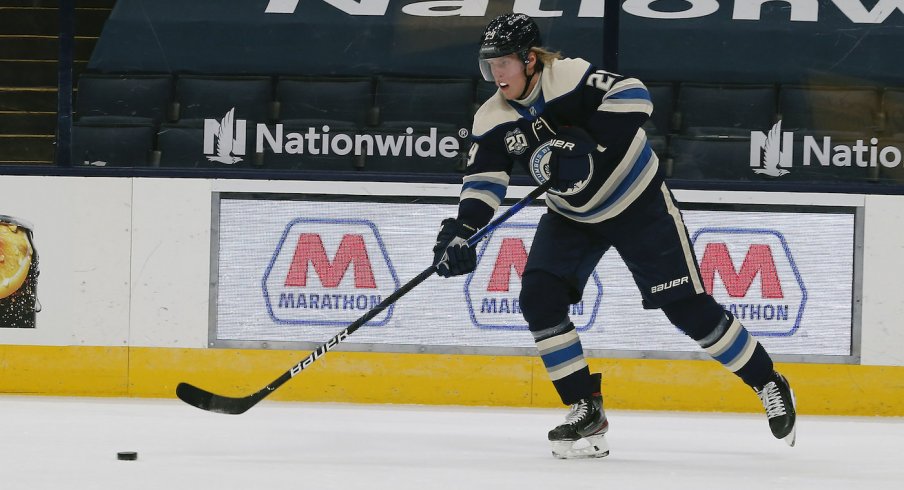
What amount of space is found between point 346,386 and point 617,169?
156 cm

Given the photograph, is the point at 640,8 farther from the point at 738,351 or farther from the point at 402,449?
the point at 402,449

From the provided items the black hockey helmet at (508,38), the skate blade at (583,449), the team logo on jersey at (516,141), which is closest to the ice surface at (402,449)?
the skate blade at (583,449)

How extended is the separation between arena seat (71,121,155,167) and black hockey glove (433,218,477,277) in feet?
5.63

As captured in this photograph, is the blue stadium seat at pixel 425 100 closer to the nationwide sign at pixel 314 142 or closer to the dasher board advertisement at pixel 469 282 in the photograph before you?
the nationwide sign at pixel 314 142

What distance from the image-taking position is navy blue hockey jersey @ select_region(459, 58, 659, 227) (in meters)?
3.37

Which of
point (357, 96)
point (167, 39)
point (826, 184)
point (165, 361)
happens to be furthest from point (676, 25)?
point (165, 361)

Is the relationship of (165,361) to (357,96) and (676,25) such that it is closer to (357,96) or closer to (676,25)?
(357,96)

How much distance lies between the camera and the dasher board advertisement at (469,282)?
→ 15.0 ft

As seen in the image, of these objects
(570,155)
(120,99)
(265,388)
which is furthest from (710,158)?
(120,99)

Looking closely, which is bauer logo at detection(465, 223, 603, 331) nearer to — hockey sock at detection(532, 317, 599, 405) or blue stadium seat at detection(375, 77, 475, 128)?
blue stadium seat at detection(375, 77, 475, 128)

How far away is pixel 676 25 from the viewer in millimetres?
4797

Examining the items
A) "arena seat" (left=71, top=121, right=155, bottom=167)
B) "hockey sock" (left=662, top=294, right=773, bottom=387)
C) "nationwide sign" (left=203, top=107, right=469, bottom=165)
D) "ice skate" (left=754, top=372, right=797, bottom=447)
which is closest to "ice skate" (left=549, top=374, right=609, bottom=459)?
"hockey sock" (left=662, top=294, right=773, bottom=387)

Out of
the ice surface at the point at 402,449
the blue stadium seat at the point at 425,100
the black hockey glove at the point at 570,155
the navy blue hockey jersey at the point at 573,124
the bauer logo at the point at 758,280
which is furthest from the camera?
the blue stadium seat at the point at 425,100

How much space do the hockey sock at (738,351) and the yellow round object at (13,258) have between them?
2.42 metres
